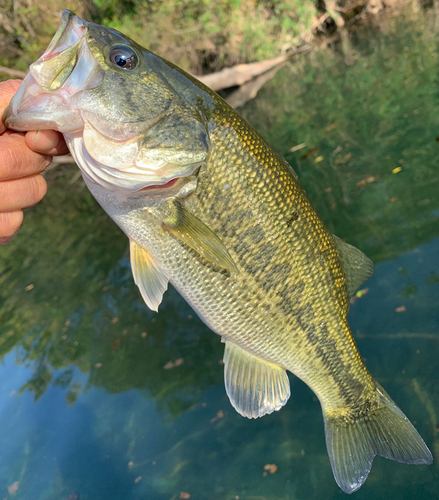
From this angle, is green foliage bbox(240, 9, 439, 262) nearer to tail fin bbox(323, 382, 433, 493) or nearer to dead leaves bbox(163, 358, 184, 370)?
tail fin bbox(323, 382, 433, 493)

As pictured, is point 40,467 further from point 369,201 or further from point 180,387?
point 369,201

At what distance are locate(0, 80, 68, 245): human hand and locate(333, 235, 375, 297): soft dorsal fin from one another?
5.50 ft

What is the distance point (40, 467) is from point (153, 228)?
2.93m

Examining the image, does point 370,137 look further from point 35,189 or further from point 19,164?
point 19,164

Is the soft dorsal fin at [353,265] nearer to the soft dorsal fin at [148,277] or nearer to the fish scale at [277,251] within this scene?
the fish scale at [277,251]

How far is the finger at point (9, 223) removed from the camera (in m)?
1.85

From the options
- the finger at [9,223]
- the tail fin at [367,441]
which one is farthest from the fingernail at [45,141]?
the tail fin at [367,441]

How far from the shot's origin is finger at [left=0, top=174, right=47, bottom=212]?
178 centimetres

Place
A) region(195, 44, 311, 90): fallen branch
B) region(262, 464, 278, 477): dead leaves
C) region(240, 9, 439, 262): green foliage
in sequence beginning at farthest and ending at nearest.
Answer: region(195, 44, 311, 90): fallen branch → region(240, 9, 439, 262): green foliage → region(262, 464, 278, 477): dead leaves

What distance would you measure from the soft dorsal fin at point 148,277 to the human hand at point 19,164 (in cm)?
56

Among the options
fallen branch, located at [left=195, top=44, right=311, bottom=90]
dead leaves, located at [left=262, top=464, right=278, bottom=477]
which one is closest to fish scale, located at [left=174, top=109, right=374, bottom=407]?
dead leaves, located at [left=262, top=464, right=278, bottom=477]

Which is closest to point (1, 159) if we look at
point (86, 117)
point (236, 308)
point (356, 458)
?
point (86, 117)

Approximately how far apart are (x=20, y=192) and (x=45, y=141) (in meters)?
0.30

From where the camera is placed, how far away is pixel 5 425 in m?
4.02
